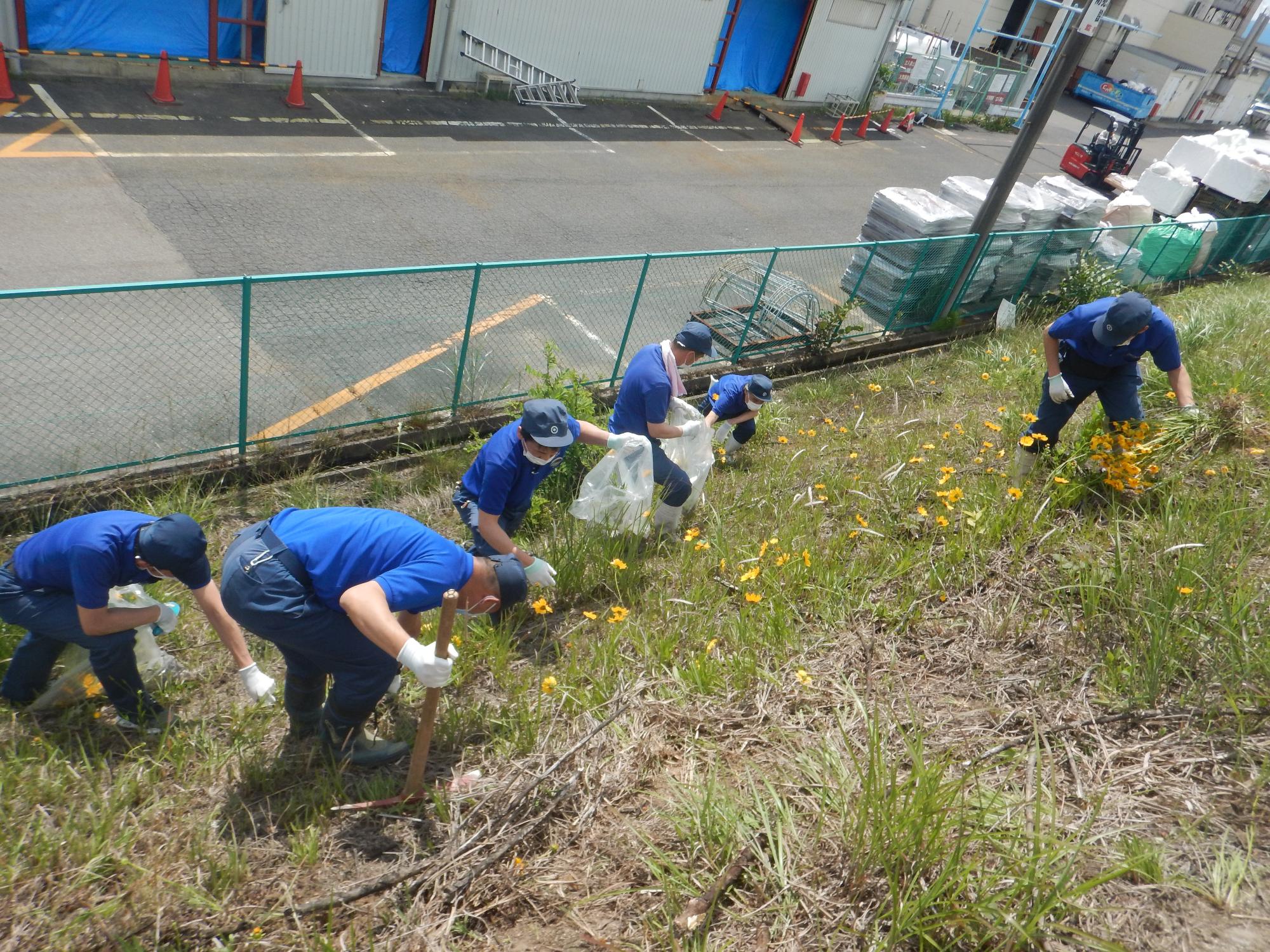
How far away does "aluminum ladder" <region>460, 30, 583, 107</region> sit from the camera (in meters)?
15.8

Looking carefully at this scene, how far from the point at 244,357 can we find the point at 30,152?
7.15m

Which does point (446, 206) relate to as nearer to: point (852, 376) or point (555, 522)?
point (852, 376)

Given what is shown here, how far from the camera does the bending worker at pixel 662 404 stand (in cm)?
534

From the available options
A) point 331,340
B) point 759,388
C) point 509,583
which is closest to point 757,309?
point 759,388

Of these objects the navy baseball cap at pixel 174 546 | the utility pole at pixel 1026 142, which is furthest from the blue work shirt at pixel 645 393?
the utility pole at pixel 1026 142

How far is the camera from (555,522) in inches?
217

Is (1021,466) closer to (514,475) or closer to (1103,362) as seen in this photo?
(1103,362)

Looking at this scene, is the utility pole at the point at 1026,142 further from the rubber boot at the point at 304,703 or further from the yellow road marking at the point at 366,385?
the rubber boot at the point at 304,703

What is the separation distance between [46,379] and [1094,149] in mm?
23657

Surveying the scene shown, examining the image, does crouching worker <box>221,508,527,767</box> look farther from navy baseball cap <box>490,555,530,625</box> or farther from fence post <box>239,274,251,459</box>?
fence post <box>239,274,251,459</box>

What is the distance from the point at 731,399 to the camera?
20.8ft

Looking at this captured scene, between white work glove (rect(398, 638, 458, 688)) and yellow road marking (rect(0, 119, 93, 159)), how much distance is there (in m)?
10.1

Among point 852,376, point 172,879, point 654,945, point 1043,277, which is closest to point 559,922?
point 654,945

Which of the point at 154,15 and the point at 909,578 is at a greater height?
the point at 909,578
